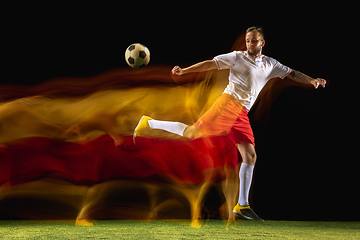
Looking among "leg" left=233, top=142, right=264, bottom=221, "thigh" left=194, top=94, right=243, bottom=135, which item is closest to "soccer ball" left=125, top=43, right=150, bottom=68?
"thigh" left=194, top=94, right=243, bottom=135

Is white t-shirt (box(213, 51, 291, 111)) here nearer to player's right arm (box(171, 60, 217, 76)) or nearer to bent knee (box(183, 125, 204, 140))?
player's right arm (box(171, 60, 217, 76))

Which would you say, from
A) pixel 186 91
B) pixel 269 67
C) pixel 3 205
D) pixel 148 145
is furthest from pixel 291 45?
pixel 3 205

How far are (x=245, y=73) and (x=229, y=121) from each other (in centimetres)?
44

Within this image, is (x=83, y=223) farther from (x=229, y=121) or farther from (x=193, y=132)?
(x=229, y=121)

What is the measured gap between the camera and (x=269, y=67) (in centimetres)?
316

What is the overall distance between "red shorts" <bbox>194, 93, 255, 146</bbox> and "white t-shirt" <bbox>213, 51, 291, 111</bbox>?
0.07 meters

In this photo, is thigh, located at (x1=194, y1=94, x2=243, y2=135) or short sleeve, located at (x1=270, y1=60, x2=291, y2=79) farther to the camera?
short sleeve, located at (x1=270, y1=60, x2=291, y2=79)

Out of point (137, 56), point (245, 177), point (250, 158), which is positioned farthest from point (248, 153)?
point (137, 56)

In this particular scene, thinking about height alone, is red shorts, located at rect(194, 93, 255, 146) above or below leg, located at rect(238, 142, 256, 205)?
above

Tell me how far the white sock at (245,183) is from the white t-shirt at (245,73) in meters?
0.51

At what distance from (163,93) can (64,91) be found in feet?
3.30

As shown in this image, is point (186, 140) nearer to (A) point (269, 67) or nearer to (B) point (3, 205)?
(A) point (269, 67)

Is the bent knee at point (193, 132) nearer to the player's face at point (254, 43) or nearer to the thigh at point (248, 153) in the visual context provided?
the thigh at point (248, 153)

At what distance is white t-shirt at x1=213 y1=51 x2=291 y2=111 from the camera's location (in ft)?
10.1
